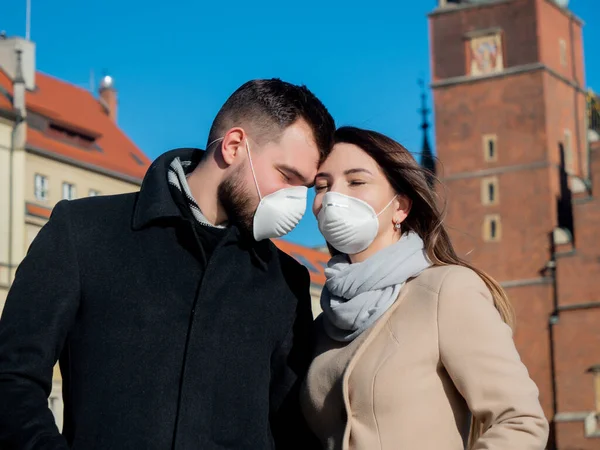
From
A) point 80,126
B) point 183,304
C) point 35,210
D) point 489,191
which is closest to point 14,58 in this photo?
point 80,126

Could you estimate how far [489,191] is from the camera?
4309 cm

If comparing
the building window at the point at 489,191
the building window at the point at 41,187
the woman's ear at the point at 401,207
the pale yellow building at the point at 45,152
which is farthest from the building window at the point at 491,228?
the woman's ear at the point at 401,207

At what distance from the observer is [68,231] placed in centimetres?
397

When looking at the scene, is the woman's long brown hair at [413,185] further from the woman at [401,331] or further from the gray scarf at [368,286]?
the gray scarf at [368,286]

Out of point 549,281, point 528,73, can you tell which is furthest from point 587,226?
point 528,73

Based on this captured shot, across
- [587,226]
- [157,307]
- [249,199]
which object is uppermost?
[587,226]

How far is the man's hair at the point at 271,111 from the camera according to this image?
14.1 feet

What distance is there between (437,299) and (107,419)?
42.6 inches

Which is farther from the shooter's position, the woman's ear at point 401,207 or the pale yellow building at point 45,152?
the pale yellow building at point 45,152

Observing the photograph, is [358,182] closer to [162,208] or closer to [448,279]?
[448,279]

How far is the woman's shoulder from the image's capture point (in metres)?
4.29

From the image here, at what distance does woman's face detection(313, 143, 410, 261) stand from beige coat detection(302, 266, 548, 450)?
0.27m

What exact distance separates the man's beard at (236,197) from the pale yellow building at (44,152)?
1070 inches

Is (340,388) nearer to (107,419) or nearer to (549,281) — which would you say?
(107,419)
